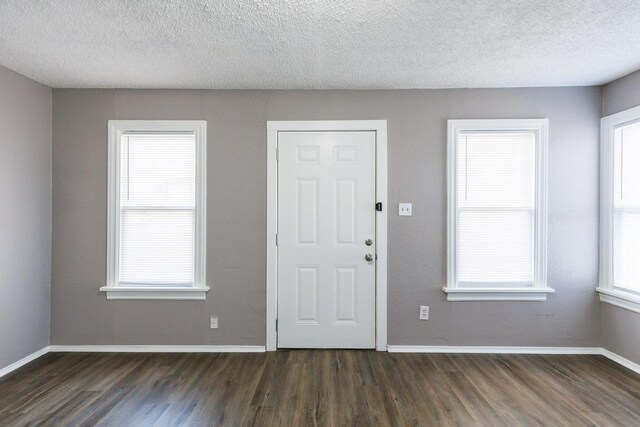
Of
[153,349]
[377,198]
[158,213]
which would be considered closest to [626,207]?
[377,198]

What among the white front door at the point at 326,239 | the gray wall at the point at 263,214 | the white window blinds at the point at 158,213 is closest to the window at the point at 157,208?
the white window blinds at the point at 158,213

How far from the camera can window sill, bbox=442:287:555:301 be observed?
10.3 feet

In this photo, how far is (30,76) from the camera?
297 cm

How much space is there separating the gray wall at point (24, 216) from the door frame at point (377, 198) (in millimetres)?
2077

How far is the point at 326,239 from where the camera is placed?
3.25 metres

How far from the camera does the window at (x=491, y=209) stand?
126 inches

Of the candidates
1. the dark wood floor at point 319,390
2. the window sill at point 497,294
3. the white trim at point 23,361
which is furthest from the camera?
the window sill at point 497,294

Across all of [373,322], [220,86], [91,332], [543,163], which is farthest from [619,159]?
[91,332]

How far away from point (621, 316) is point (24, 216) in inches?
209

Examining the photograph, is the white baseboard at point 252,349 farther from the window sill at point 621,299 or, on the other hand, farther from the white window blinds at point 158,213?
the white window blinds at point 158,213

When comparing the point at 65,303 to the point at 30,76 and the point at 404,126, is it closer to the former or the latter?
the point at 30,76

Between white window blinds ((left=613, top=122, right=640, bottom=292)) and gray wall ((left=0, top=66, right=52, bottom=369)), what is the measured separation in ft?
17.2

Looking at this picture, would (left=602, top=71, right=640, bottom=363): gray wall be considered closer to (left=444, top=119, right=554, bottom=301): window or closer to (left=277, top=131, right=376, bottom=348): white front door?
(left=444, top=119, right=554, bottom=301): window

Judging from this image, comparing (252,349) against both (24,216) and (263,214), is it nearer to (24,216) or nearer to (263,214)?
(263,214)
